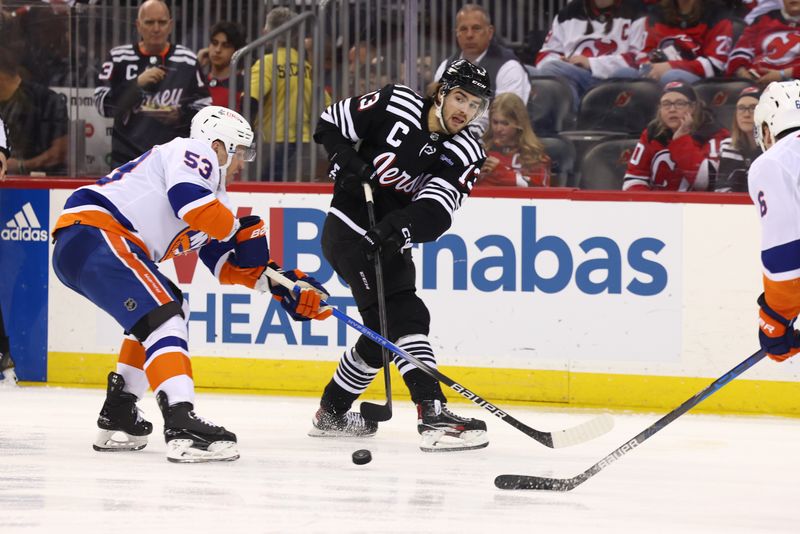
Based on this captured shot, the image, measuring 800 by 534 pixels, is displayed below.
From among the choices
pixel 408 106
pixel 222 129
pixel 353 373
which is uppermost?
pixel 408 106

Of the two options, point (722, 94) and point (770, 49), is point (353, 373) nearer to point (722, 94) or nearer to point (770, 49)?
point (722, 94)

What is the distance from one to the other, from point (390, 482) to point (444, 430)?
482mm

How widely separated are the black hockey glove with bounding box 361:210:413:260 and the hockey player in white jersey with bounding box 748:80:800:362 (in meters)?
1.14

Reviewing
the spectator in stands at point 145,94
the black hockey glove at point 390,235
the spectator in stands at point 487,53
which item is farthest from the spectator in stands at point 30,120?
the black hockey glove at point 390,235

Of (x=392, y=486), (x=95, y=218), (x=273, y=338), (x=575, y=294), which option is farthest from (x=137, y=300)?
(x=575, y=294)

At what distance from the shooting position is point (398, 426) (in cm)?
460

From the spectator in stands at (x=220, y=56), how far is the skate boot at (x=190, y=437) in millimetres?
2242

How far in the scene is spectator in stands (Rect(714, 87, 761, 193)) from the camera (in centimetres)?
523

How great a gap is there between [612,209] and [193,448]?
2.09 meters

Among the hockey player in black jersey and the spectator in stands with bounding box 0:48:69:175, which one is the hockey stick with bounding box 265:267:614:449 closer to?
the hockey player in black jersey

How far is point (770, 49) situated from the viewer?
18.4ft

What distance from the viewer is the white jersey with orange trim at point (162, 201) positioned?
3678mm

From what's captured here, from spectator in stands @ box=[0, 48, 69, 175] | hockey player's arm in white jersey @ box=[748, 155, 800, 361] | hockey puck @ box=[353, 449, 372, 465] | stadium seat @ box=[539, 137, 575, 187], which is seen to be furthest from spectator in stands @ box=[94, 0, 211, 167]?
hockey player's arm in white jersey @ box=[748, 155, 800, 361]

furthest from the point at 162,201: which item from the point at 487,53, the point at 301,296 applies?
the point at 487,53
